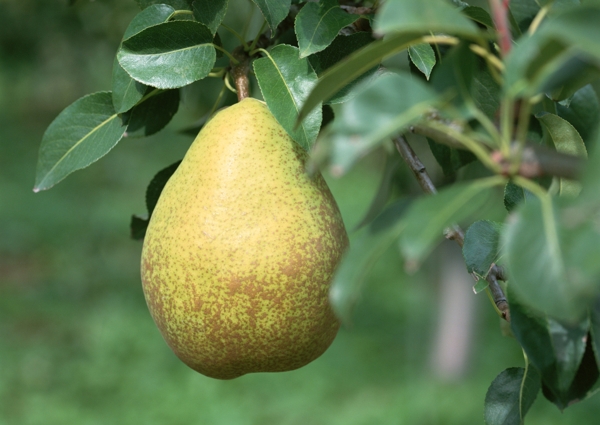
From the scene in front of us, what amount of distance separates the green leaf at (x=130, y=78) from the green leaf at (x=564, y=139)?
0.58 meters

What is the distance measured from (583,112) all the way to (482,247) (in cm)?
38

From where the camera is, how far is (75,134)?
1.11m

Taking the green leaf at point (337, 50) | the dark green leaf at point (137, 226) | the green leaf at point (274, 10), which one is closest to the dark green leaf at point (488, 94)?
the green leaf at point (337, 50)

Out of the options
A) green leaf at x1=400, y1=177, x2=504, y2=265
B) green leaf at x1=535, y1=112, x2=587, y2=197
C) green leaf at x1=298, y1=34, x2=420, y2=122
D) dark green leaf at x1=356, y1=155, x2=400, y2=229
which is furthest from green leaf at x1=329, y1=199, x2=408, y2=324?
dark green leaf at x1=356, y1=155, x2=400, y2=229

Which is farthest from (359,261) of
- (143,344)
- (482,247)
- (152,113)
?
(143,344)

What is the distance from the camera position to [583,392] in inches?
30.1

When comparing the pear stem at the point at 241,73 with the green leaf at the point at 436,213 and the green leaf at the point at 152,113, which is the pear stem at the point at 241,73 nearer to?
the green leaf at the point at 152,113

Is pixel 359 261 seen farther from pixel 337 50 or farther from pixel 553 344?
pixel 337 50

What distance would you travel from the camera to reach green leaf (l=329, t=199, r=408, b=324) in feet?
1.78

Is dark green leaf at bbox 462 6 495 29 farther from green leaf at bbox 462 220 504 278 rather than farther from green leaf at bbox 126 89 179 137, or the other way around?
green leaf at bbox 126 89 179 137

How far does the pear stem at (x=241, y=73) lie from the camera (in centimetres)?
108

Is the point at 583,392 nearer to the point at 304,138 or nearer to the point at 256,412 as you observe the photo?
the point at 304,138

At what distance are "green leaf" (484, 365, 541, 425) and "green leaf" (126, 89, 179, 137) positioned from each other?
2.19ft

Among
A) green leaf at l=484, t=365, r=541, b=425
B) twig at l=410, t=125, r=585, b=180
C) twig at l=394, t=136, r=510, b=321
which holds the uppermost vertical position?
twig at l=410, t=125, r=585, b=180
